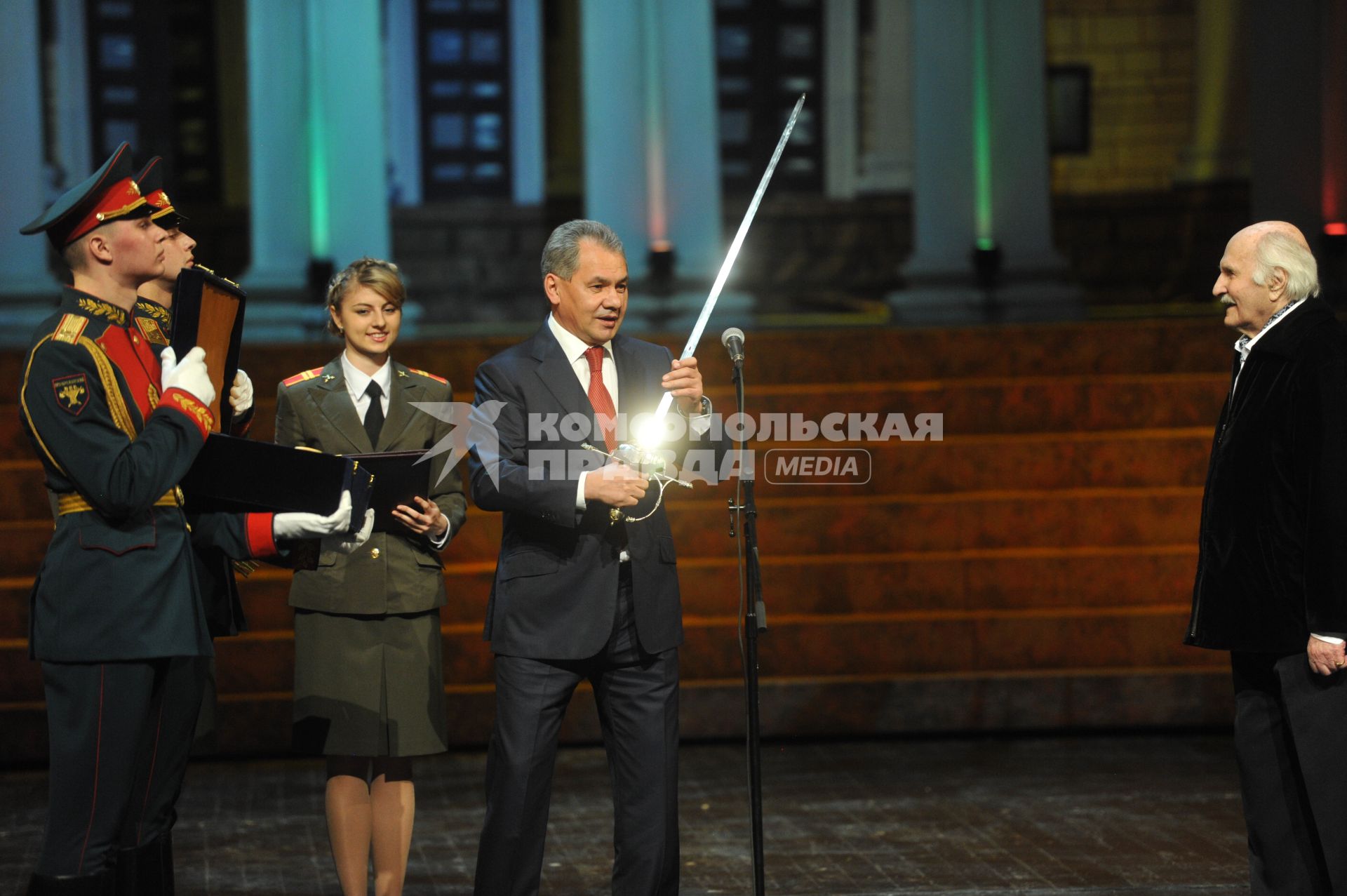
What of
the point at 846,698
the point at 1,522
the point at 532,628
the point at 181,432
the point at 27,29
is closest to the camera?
the point at 181,432

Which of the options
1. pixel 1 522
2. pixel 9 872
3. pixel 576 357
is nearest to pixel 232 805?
pixel 9 872

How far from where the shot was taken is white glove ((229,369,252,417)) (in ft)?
13.6

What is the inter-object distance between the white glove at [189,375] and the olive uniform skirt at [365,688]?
1343 millimetres

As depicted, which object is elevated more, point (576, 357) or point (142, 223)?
point (142, 223)

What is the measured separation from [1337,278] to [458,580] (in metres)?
7.41

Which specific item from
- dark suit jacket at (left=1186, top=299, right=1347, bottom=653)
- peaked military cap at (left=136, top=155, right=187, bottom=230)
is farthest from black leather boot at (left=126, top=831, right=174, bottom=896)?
dark suit jacket at (left=1186, top=299, right=1347, bottom=653)

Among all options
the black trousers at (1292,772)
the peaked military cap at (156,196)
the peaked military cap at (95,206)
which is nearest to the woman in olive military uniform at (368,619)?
the peaked military cap at (156,196)

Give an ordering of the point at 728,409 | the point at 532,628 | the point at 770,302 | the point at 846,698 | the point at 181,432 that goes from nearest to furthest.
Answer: the point at 181,432, the point at 532,628, the point at 846,698, the point at 728,409, the point at 770,302

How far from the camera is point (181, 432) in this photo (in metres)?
3.46

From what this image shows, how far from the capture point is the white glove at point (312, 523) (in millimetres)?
3750

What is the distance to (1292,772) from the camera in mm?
4184

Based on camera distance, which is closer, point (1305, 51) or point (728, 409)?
point (728, 409)

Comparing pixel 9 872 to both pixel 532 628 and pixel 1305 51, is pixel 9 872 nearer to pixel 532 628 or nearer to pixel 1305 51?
pixel 532 628

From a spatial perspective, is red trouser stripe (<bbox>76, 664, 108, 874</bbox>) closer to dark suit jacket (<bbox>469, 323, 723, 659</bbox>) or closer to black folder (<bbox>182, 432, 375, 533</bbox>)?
black folder (<bbox>182, 432, 375, 533</bbox>)
